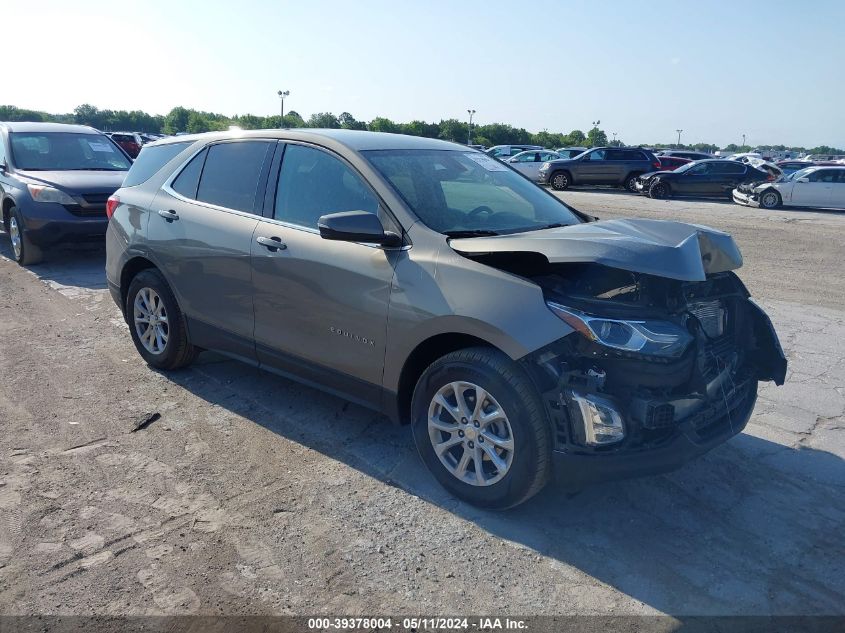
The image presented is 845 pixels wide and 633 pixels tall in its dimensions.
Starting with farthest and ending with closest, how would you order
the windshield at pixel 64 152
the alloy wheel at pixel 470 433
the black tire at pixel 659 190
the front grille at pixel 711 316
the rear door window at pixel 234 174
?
the black tire at pixel 659 190, the windshield at pixel 64 152, the rear door window at pixel 234 174, the front grille at pixel 711 316, the alloy wheel at pixel 470 433

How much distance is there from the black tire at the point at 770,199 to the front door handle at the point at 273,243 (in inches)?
815

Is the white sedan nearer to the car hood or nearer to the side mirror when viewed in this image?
the car hood

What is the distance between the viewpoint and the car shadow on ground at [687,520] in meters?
3.00

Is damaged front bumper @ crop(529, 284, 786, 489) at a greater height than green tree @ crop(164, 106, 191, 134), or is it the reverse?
green tree @ crop(164, 106, 191, 134)

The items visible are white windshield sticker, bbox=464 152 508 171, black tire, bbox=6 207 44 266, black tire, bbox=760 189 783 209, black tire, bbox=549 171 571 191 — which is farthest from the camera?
black tire, bbox=549 171 571 191

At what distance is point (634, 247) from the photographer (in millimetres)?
3277

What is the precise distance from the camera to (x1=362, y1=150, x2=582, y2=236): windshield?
3973mm

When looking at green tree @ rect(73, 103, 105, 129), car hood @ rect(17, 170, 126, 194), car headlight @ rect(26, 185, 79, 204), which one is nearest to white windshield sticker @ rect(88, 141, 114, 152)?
car hood @ rect(17, 170, 126, 194)

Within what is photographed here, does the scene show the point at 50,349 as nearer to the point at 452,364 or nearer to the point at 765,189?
the point at 452,364

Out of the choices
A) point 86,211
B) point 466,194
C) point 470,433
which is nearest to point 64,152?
point 86,211

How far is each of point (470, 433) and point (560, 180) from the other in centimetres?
2462

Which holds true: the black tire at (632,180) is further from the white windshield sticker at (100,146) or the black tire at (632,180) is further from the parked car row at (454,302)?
the parked car row at (454,302)

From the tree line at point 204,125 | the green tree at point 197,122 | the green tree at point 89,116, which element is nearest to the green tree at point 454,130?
the tree line at point 204,125

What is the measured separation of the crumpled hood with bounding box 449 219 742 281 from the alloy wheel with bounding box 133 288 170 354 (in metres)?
2.72
